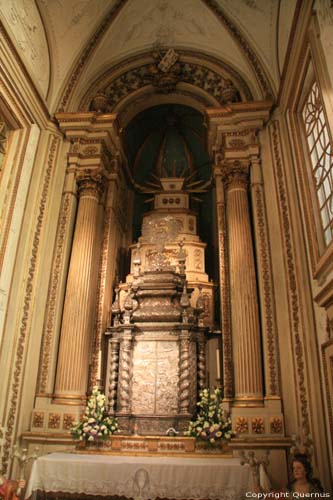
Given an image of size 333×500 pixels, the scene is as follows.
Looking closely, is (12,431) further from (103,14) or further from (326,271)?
(103,14)

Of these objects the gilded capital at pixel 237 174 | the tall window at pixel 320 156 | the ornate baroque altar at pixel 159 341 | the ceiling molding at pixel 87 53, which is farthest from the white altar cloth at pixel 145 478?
the ceiling molding at pixel 87 53

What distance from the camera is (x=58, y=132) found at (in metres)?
9.49

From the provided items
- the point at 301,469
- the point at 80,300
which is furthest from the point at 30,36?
the point at 301,469

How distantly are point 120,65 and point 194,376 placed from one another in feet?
25.3

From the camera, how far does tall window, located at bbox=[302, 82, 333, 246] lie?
622cm

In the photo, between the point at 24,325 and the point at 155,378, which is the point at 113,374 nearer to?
the point at 155,378

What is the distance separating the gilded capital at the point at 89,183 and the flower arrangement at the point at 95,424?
411 cm

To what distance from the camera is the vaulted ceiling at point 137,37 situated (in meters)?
8.87

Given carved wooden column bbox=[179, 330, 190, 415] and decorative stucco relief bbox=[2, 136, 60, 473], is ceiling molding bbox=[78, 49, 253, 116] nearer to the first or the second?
decorative stucco relief bbox=[2, 136, 60, 473]

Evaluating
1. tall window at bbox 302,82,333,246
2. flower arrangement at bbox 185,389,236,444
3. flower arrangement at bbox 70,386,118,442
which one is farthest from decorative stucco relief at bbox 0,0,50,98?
flower arrangement at bbox 185,389,236,444

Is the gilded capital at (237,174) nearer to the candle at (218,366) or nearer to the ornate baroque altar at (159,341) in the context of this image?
the ornate baroque altar at (159,341)

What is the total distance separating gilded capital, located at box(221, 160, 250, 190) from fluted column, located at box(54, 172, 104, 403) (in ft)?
9.12

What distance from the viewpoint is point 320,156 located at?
6703 mm

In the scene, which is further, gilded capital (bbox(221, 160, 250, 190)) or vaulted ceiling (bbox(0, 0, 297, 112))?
vaulted ceiling (bbox(0, 0, 297, 112))
